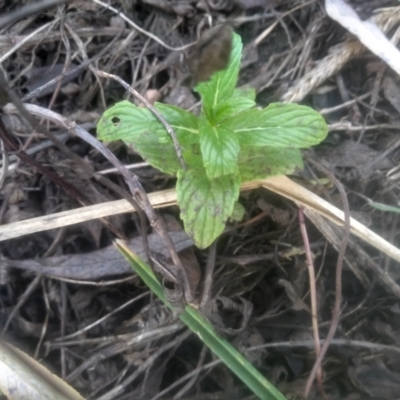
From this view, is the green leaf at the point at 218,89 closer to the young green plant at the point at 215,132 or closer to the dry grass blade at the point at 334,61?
the young green plant at the point at 215,132

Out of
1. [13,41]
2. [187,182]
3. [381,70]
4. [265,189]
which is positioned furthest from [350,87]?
[13,41]

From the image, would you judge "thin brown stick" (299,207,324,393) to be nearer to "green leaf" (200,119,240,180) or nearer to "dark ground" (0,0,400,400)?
"dark ground" (0,0,400,400)

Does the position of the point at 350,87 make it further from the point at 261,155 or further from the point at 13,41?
the point at 13,41

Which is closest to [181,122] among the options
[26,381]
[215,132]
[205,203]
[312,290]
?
[215,132]

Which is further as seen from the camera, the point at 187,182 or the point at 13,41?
the point at 13,41

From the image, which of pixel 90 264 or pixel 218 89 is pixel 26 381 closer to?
pixel 90 264

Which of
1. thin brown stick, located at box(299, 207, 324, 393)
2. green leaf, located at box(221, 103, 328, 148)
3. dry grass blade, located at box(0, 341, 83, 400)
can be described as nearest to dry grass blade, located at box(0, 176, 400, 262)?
thin brown stick, located at box(299, 207, 324, 393)
